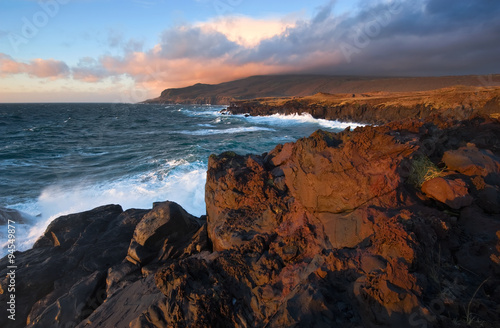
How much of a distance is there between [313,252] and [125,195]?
29.9 feet

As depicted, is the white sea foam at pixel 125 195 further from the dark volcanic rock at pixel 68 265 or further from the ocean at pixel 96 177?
the dark volcanic rock at pixel 68 265

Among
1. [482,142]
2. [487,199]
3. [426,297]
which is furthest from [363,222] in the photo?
[482,142]

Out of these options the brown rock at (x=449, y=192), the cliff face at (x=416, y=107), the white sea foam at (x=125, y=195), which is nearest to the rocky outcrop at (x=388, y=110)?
the cliff face at (x=416, y=107)

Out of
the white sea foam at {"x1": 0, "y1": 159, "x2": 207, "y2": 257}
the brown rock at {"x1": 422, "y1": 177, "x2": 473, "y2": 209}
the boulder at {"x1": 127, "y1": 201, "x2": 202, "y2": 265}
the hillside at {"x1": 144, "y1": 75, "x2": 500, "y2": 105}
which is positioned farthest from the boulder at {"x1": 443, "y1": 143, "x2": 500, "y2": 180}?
the hillside at {"x1": 144, "y1": 75, "x2": 500, "y2": 105}

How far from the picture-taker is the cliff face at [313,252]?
220 cm

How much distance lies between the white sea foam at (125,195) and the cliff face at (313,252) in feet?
12.4

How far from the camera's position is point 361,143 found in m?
3.50

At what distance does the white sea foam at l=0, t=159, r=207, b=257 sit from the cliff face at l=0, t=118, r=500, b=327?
3.77m

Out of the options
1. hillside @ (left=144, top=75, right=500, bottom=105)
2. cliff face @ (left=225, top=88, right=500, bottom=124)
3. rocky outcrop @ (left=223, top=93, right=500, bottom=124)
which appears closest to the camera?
rocky outcrop @ (left=223, top=93, right=500, bottom=124)

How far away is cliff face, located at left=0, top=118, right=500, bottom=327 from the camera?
220cm

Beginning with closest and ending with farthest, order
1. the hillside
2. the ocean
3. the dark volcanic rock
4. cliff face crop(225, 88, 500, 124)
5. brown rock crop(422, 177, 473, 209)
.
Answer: brown rock crop(422, 177, 473, 209) < the dark volcanic rock < the ocean < cliff face crop(225, 88, 500, 124) < the hillside

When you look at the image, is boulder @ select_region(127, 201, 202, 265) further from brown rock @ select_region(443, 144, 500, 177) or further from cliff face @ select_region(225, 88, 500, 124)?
cliff face @ select_region(225, 88, 500, 124)

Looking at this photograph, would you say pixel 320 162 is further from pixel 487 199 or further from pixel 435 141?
pixel 435 141

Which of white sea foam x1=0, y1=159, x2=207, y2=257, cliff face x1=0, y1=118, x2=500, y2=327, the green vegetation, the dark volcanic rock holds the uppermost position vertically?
the green vegetation
